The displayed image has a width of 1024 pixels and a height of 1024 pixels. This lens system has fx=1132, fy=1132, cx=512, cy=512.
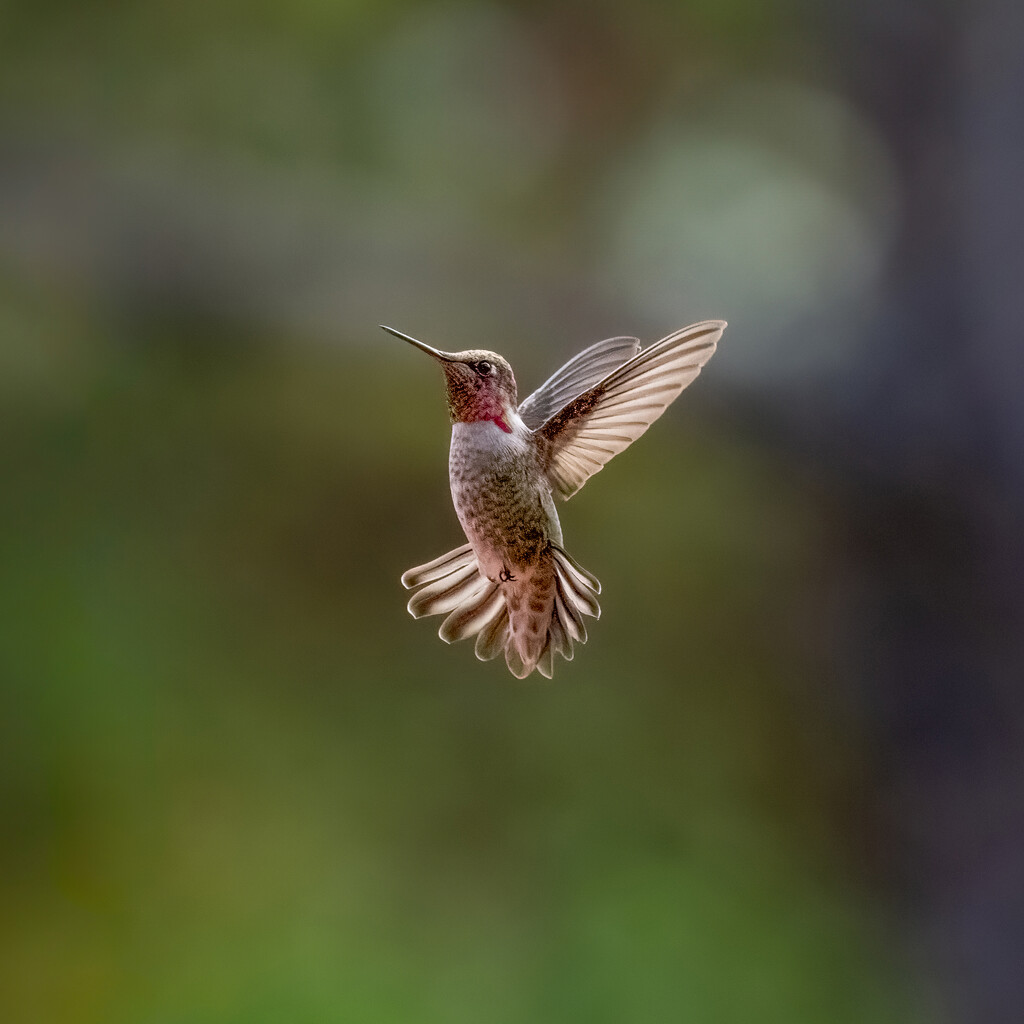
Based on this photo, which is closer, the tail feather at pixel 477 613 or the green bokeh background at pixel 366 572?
the tail feather at pixel 477 613

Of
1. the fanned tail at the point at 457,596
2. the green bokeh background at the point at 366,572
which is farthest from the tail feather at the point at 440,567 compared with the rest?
the green bokeh background at the point at 366,572

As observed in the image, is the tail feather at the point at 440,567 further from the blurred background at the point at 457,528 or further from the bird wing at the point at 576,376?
the blurred background at the point at 457,528

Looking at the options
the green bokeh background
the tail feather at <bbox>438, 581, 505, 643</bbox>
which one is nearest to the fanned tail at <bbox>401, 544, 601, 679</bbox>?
the tail feather at <bbox>438, 581, 505, 643</bbox>

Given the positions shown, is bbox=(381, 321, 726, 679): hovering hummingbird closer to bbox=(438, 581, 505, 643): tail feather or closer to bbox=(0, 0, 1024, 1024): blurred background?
bbox=(438, 581, 505, 643): tail feather

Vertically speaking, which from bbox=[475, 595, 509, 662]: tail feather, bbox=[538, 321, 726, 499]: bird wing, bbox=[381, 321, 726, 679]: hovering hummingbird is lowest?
bbox=[475, 595, 509, 662]: tail feather

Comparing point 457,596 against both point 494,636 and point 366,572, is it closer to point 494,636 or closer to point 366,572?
point 494,636

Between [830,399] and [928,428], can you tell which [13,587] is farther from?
[928,428]

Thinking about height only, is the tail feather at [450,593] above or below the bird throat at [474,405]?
below
